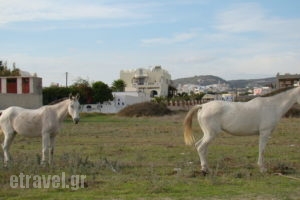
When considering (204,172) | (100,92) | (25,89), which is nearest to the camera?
(204,172)

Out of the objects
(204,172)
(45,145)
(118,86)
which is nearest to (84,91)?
(118,86)

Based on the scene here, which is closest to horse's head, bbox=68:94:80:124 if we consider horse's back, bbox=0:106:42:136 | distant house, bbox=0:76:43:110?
horse's back, bbox=0:106:42:136

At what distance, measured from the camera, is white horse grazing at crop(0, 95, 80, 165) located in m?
14.3

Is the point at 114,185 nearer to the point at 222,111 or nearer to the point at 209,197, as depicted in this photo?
the point at 209,197

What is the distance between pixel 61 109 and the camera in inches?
577

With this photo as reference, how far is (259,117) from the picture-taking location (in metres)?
13.0

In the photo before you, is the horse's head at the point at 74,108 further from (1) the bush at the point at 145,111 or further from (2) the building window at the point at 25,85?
(2) the building window at the point at 25,85

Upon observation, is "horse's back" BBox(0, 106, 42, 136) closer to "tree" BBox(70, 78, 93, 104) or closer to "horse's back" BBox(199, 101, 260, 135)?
"horse's back" BBox(199, 101, 260, 135)

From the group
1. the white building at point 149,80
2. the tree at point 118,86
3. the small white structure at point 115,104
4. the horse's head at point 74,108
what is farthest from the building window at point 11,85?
the white building at point 149,80

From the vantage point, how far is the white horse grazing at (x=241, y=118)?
1276 cm

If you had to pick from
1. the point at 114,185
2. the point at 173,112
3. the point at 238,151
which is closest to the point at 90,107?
the point at 173,112

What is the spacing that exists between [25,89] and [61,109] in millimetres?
42984

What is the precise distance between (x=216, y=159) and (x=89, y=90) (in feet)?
233

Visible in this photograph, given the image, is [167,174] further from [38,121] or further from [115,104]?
[115,104]
